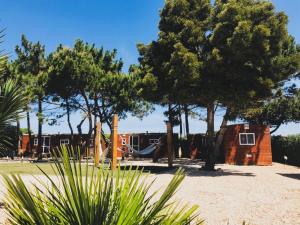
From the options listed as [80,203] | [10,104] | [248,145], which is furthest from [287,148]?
[80,203]

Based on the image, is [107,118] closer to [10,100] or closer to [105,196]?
[10,100]

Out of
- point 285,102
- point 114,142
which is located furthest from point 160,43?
point 285,102

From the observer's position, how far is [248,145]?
27.5 meters

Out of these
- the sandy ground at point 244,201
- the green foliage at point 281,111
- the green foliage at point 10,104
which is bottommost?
the sandy ground at point 244,201

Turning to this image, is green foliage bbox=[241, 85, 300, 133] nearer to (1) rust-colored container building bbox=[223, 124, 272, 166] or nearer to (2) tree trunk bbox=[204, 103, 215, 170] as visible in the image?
(1) rust-colored container building bbox=[223, 124, 272, 166]

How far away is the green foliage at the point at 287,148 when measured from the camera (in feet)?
93.2

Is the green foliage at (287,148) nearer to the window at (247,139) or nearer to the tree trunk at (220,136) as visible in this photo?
the window at (247,139)

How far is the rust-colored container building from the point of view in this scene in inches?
1067

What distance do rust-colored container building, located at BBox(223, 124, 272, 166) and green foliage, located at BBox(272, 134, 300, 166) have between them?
279cm

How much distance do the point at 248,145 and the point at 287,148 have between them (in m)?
4.67

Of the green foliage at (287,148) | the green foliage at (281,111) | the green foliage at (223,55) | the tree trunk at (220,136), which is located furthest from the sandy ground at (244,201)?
the green foliage at (281,111)

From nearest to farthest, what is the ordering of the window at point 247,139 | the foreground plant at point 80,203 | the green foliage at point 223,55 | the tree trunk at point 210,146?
the foreground plant at point 80,203, the green foliage at point 223,55, the tree trunk at point 210,146, the window at point 247,139

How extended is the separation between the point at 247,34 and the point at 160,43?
511cm

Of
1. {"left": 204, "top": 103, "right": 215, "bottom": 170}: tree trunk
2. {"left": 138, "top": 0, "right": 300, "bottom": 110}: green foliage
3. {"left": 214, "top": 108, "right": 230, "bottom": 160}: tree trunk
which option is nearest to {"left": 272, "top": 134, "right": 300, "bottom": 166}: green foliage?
{"left": 214, "top": 108, "right": 230, "bottom": 160}: tree trunk
